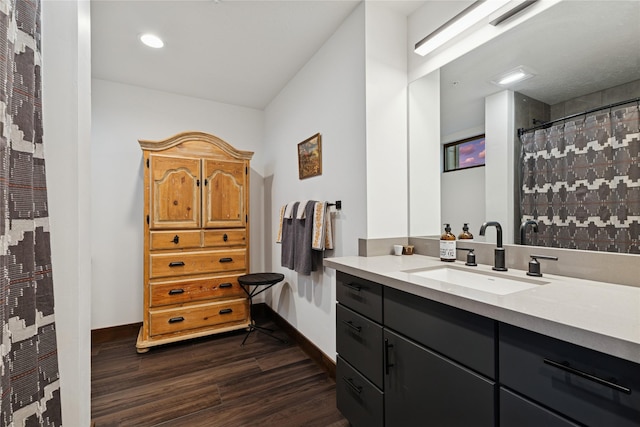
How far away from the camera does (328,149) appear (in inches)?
86.0

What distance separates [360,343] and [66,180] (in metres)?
1.56

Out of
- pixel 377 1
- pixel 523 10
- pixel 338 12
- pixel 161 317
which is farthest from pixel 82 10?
pixel 161 317

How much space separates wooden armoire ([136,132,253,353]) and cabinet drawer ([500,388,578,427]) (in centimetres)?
248

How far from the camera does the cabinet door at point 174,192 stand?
2.53 metres

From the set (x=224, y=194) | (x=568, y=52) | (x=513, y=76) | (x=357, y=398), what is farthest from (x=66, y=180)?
(x=568, y=52)

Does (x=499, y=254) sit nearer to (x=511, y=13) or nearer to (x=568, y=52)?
(x=568, y=52)

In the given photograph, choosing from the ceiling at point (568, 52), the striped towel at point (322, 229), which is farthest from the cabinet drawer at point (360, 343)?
the ceiling at point (568, 52)

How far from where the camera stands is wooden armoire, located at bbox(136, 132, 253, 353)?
8.25 ft

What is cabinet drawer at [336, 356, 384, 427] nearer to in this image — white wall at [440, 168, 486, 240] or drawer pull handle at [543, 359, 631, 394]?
drawer pull handle at [543, 359, 631, 394]

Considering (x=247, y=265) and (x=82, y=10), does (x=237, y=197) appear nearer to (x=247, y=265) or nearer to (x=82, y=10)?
(x=247, y=265)

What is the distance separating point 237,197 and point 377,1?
81.4 inches

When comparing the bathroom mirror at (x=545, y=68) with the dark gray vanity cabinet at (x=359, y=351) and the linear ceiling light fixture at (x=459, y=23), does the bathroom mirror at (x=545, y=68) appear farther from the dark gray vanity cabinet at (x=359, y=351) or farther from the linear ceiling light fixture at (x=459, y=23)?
the dark gray vanity cabinet at (x=359, y=351)

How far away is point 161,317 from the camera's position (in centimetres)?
253

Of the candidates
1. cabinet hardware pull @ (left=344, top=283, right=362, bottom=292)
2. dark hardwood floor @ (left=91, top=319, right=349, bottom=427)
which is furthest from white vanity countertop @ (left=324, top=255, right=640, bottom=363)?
dark hardwood floor @ (left=91, top=319, right=349, bottom=427)
